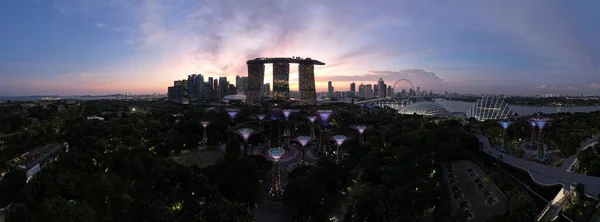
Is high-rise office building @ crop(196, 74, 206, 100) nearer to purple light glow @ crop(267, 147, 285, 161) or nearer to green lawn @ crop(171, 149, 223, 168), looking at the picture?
green lawn @ crop(171, 149, 223, 168)

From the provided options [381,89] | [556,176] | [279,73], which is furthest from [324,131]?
[381,89]

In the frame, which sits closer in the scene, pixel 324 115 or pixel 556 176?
pixel 556 176

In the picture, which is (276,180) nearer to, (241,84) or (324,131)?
(324,131)

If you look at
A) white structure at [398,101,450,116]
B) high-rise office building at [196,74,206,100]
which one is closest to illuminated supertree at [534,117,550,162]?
white structure at [398,101,450,116]

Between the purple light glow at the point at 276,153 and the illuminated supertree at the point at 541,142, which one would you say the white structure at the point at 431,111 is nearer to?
the illuminated supertree at the point at 541,142

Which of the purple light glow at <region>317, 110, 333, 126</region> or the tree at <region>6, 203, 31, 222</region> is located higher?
the purple light glow at <region>317, 110, 333, 126</region>

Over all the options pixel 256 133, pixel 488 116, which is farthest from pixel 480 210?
pixel 488 116

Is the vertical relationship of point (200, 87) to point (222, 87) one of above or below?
below

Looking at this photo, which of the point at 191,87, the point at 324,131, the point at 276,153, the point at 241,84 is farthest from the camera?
the point at 241,84

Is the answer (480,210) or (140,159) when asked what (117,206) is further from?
(480,210)
